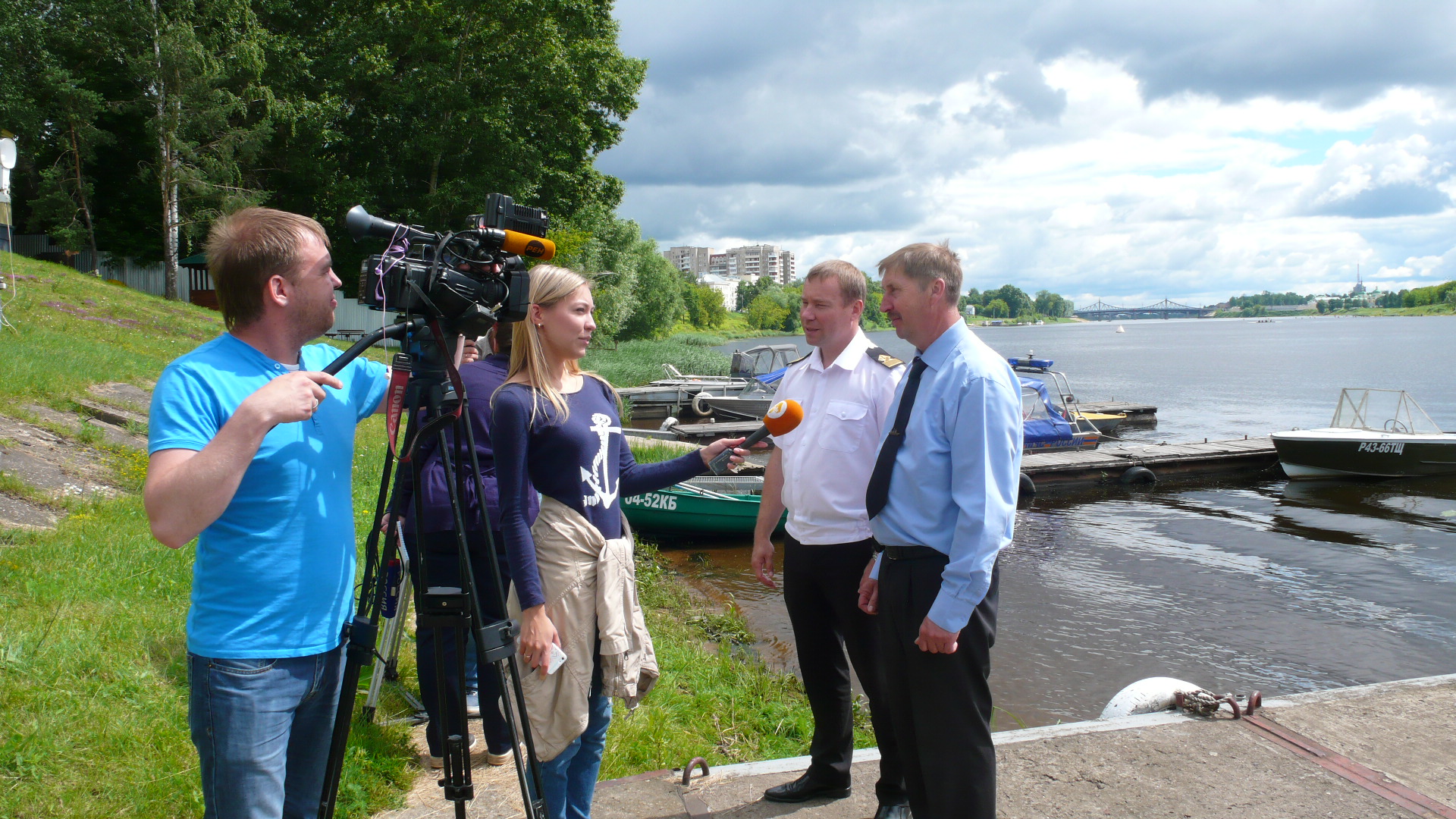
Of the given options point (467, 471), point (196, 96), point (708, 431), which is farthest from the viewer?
point (196, 96)

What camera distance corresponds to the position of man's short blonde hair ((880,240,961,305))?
2.95 metres

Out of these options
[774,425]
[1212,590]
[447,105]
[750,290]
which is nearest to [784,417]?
[774,425]

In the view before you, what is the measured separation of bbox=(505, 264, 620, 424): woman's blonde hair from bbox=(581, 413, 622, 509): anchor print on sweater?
129 mm

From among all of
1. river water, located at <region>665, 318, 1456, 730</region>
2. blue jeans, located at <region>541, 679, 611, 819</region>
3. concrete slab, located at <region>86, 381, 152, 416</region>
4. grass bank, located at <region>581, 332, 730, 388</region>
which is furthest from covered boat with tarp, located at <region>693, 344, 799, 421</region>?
blue jeans, located at <region>541, 679, 611, 819</region>

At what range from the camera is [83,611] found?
4.37m

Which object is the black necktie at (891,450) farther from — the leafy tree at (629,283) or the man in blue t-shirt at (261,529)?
the leafy tree at (629,283)

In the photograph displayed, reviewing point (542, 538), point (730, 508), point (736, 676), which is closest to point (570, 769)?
point (542, 538)

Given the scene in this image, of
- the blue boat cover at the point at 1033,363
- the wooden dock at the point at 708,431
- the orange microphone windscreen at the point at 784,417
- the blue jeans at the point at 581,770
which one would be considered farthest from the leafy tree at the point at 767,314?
the blue jeans at the point at 581,770

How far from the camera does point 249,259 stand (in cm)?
187

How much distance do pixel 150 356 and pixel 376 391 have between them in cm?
1405

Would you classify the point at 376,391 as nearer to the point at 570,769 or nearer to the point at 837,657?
the point at 570,769

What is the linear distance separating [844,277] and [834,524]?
1078mm

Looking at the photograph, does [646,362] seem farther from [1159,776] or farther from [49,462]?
[1159,776]

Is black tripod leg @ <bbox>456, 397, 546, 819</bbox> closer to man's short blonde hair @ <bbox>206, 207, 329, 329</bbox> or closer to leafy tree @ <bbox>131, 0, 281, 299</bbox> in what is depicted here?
man's short blonde hair @ <bbox>206, 207, 329, 329</bbox>
